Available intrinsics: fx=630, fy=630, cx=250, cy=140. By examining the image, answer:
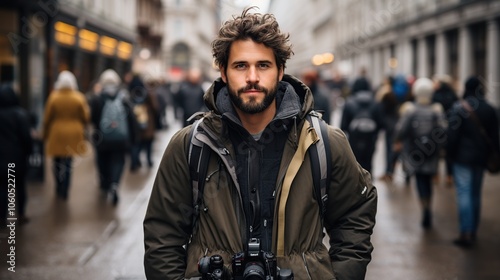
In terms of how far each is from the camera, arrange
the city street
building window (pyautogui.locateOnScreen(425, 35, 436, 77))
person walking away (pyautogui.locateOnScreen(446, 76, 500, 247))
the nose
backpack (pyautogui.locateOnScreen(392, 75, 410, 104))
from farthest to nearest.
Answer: building window (pyautogui.locateOnScreen(425, 35, 436, 77)) < backpack (pyautogui.locateOnScreen(392, 75, 410, 104)) < person walking away (pyautogui.locateOnScreen(446, 76, 500, 247)) < the city street < the nose

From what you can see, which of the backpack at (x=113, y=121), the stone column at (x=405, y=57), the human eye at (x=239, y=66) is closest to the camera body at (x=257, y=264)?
the human eye at (x=239, y=66)

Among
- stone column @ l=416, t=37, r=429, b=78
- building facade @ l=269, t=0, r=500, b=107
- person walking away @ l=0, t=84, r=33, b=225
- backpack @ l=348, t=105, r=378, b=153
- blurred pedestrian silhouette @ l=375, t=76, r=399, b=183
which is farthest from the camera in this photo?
stone column @ l=416, t=37, r=429, b=78

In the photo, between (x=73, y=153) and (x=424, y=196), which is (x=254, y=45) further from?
(x=73, y=153)

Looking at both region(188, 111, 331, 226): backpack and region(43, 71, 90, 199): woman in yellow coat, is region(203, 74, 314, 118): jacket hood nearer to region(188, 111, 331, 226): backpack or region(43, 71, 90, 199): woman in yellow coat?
region(188, 111, 331, 226): backpack

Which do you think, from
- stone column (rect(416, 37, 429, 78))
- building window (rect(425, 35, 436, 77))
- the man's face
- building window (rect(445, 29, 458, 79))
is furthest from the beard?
stone column (rect(416, 37, 429, 78))

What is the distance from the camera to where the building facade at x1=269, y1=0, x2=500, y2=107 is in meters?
22.8

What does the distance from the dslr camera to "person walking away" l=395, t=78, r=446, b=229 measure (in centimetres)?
620

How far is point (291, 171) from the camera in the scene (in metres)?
2.75

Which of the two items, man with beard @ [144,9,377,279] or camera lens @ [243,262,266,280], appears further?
man with beard @ [144,9,377,279]

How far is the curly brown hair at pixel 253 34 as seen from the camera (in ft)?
8.98

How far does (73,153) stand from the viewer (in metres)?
10.2

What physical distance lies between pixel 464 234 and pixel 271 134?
5.38m

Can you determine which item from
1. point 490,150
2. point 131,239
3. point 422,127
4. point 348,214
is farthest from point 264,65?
point 422,127

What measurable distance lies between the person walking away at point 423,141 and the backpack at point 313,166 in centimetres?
587
